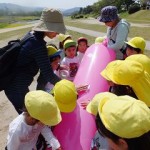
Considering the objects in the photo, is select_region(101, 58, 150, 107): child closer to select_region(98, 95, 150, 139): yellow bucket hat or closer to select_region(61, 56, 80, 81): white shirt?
select_region(98, 95, 150, 139): yellow bucket hat

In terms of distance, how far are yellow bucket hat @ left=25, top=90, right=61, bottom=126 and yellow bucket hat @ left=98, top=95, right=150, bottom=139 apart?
87 centimetres

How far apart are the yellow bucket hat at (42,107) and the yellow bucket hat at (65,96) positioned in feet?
0.56

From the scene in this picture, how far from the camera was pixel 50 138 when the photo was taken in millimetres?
2764

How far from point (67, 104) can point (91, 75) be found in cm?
107

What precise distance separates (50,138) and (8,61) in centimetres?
89

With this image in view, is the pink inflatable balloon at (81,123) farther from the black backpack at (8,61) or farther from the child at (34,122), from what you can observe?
the black backpack at (8,61)

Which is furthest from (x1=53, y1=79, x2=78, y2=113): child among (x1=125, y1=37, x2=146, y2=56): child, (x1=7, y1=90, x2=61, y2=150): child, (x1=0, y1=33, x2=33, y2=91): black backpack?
(x1=125, y1=37, x2=146, y2=56): child

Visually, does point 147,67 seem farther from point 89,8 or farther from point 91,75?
point 89,8

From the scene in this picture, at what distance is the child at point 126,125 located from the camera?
62.6 inches

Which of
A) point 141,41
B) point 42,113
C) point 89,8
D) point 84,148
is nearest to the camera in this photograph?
point 42,113

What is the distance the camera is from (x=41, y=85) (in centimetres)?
395

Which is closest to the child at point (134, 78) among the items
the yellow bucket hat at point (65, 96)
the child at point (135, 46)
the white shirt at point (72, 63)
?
the yellow bucket hat at point (65, 96)

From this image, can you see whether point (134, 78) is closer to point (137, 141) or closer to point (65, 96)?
point (65, 96)

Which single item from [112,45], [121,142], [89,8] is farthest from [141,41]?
[89,8]
